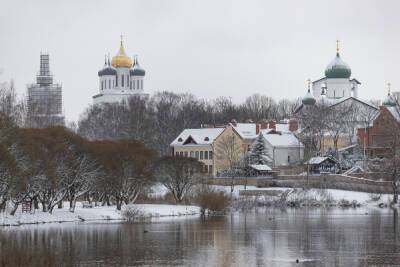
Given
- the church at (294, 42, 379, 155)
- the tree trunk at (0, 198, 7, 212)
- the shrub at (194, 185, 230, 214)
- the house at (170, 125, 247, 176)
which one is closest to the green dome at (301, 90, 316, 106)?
the church at (294, 42, 379, 155)

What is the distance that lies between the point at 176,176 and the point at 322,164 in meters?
25.0

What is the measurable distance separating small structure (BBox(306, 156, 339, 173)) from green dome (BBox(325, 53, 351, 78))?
27869 millimetres

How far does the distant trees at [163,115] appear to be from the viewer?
12119cm

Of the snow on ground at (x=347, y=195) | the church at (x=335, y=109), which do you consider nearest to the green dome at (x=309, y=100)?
the church at (x=335, y=109)

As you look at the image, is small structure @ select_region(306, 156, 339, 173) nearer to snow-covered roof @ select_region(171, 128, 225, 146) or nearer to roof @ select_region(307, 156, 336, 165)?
roof @ select_region(307, 156, 336, 165)

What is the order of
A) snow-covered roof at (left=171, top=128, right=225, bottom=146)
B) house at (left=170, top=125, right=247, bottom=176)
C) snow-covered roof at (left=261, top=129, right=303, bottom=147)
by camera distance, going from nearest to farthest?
snow-covered roof at (left=261, top=129, right=303, bottom=147), house at (left=170, top=125, right=247, bottom=176), snow-covered roof at (left=171, top=128, right=225, bottom=146)

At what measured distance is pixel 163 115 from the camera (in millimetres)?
129750

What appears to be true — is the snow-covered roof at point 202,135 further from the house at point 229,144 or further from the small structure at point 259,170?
the small structure at point 259,170

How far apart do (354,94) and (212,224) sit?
73216 millimetres

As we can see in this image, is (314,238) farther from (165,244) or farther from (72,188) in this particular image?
(72,188)

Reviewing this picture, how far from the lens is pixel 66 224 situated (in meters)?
58.8

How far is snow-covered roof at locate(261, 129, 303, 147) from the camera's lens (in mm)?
108312

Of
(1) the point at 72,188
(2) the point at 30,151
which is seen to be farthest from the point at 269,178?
(2) the point at 30,151

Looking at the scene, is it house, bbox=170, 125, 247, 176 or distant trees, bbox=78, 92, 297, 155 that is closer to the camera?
house, bbox=170, 125, 247, 176
